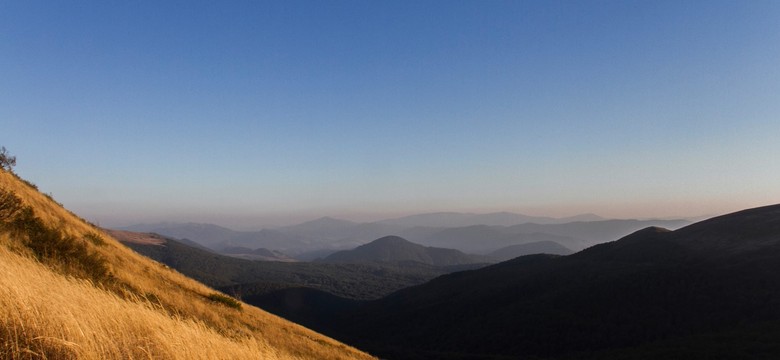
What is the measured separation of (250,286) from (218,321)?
16696cm

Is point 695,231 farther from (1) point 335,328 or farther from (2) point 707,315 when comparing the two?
(1) point 335,328

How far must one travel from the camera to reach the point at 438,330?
97500mm

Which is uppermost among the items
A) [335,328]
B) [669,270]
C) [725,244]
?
[725,244]

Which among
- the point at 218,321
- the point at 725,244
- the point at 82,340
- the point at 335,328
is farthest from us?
the point at 335,328

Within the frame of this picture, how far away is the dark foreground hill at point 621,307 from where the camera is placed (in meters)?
62.2

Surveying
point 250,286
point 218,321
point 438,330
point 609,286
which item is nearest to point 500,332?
point 438,330

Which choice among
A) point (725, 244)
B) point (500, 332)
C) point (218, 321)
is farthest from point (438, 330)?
point (218, 321)

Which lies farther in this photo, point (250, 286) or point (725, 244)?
point (250, 286)

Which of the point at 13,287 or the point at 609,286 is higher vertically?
the point at 13,287

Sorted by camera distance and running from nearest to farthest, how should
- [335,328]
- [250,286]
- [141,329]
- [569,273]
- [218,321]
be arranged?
1. [141,329]
2. [218,321]
3. [569,273]
4. [335,328]
5. [250,286]

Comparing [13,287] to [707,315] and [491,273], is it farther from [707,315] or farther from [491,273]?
[491,273]

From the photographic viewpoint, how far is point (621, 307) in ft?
258

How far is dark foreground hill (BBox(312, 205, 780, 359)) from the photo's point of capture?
62206mm

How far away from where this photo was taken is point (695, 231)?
109 metres
